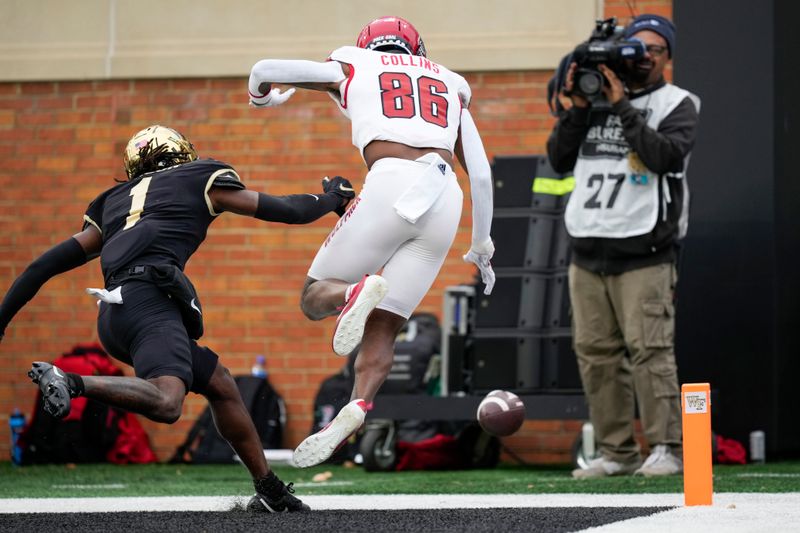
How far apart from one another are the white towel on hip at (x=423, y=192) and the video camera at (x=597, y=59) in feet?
8.02

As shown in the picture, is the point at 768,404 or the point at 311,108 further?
the point at 311,108

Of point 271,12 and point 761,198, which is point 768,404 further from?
point 271,12

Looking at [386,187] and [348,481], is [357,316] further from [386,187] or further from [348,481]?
[348,481]

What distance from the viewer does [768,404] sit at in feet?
32.5

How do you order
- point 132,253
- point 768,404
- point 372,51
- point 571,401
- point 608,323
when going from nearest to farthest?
point 132,253
point 372,51
point 608,323
point 571,401
point 768,404

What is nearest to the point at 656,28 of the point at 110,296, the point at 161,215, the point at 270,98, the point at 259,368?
the point at 270,98

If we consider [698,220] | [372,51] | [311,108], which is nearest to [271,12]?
[311,108]

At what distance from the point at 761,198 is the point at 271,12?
3.96 metres

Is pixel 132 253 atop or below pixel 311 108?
below

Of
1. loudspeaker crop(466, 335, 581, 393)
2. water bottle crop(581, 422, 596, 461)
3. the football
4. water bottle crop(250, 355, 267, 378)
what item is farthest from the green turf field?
the football

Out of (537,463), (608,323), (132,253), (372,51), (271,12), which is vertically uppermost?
(271,12)

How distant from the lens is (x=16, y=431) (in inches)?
433

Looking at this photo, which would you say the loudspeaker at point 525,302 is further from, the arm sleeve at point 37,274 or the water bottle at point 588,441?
the arm sleeve at point 37,274

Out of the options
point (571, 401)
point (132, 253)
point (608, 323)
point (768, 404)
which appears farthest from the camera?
point (768, 404)
